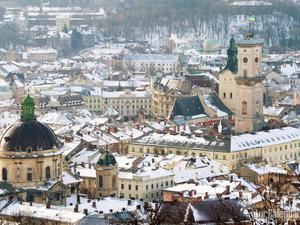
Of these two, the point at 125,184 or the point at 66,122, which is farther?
the point at 66,122

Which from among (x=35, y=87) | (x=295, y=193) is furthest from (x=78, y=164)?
(x=35, y=87)

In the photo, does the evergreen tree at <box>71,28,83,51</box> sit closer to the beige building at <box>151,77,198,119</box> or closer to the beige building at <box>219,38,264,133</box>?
the beige building at <box>151,77,198,119</box>

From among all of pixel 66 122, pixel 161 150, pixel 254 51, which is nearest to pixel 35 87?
pixel 66 122

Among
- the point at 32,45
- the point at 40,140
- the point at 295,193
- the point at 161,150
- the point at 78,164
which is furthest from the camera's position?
the point at 32,45

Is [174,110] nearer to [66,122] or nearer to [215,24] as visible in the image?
[66,122]

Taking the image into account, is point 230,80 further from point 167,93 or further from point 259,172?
point 259,172

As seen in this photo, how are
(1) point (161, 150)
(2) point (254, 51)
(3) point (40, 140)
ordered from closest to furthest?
(3) point (40, 140)
(1) point (161, 150)
(2) point (254, 51)

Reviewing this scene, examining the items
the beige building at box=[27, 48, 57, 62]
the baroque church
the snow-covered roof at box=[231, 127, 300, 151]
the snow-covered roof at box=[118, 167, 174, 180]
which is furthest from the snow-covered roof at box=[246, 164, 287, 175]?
the beige building at box=[27, 48, 57, 62]

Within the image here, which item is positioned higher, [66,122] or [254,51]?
[254,51]

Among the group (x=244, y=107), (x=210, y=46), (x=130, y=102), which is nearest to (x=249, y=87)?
(x=244, y=107)
